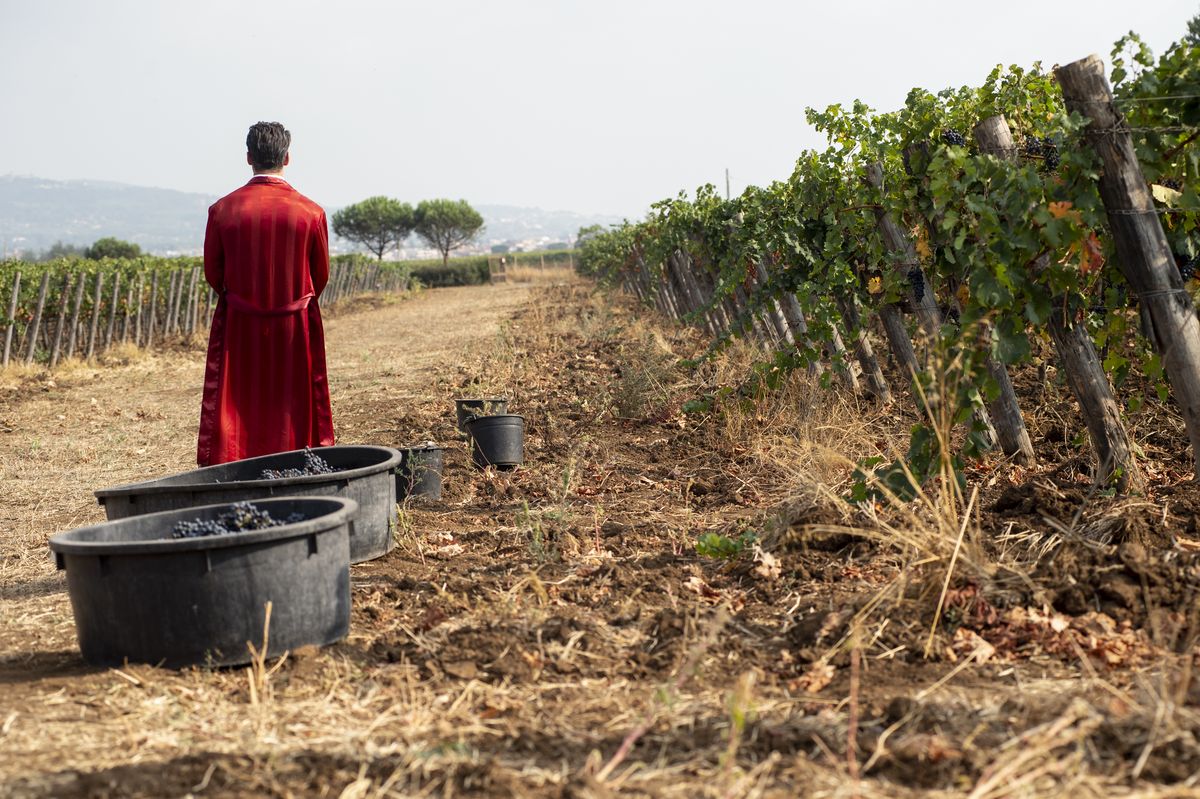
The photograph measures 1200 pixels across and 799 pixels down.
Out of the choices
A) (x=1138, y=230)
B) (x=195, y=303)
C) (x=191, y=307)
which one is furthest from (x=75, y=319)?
(x=1138, y=230)

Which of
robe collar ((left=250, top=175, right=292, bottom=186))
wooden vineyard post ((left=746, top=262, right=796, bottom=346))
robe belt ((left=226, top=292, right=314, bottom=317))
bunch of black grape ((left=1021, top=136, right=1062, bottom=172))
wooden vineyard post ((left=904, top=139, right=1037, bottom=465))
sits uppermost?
robe collar ((left=250, top=175, right=292, bottom=186))

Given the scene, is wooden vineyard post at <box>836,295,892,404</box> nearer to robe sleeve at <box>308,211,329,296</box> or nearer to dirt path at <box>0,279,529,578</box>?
dirt path at <box>0,279,529,578</box>

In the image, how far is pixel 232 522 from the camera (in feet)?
13.1

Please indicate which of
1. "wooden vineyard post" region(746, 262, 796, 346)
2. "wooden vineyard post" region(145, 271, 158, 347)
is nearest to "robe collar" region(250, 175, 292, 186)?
"wooden vineyard post" region(746, 262, 796, 346)

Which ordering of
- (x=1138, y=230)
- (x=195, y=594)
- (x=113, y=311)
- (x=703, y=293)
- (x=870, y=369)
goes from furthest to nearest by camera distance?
(x=113, y=311)
(x=703, y=293)
(x=870, y=369)
(x=1138, y=230)
(x=195, y=594)

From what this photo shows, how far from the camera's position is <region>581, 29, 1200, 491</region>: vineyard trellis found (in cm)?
394

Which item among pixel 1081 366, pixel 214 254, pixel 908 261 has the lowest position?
pixel 1081 366

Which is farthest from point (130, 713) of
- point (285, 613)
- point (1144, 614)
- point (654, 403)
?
point (654, 403)

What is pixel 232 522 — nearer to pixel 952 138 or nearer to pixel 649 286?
pixel 952 138

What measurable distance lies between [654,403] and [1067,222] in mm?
4765

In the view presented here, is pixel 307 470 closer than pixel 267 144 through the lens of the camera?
Yes

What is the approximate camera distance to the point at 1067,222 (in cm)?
394

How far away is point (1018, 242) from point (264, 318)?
3529 millimetres

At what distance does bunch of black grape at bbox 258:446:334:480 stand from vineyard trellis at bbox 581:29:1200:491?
2.37 m
